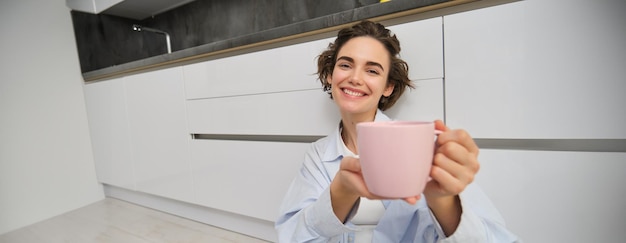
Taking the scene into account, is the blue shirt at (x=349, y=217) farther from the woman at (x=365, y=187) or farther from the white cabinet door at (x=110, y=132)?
the white cabinet door at (x=110, y=132)

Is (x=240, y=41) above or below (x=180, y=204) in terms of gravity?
above

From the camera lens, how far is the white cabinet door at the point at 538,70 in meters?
0.58

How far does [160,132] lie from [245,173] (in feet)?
1.85

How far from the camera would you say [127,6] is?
186 centimetres

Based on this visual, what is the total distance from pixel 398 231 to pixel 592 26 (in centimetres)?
57

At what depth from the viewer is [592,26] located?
580 millimetres

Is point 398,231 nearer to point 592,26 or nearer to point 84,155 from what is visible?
point 592,26

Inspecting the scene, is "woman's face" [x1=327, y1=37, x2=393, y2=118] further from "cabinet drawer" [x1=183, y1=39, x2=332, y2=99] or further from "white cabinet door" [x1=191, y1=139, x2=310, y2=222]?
"white cabinet door" [x1=191, y1=139, x2=310, y2=222]

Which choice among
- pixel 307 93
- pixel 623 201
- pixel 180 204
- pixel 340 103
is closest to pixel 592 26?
pixel 623 201

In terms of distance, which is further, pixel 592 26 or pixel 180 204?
pixel 180 204

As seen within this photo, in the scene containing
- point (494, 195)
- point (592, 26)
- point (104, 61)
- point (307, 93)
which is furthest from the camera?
point (104, 61)

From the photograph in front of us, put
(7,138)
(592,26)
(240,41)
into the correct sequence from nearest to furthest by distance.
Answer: (592,26) < (240,41) < (7,138)

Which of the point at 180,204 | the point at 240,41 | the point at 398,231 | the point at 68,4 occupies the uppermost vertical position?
the point at 68,4

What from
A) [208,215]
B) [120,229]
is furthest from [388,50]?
[120,229]
